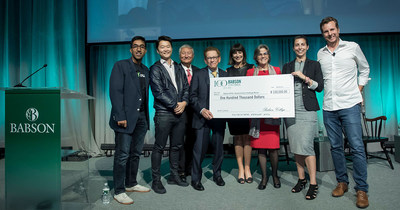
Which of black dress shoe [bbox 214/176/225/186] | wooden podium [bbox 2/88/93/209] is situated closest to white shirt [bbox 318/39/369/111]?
black dress shoe [bbox 214/176/225/186]

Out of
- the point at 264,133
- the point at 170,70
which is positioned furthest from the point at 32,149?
the point at 264,133

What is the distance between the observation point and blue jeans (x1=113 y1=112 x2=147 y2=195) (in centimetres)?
213

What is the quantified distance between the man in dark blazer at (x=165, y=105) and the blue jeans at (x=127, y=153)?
163 millimetres

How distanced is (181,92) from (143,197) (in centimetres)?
103

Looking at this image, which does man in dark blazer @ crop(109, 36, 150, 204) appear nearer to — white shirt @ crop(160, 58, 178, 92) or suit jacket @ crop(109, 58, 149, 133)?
suit jacket @ crop(109, 58, 149, 133)

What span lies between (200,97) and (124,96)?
2.45ft

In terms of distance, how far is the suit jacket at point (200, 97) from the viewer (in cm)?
249

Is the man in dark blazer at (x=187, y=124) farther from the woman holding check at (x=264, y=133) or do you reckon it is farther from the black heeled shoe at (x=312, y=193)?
the black heeled shoe at (x=312, y=193)

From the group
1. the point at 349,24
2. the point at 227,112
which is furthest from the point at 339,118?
the point at 349,24

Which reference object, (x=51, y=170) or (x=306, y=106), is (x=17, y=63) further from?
(x=306, y=106)

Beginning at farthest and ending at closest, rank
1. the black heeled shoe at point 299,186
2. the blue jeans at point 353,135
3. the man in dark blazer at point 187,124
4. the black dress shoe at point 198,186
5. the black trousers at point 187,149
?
the black trousers at point 187,149 → the man in dark blazer at point 187,124 → the black dress shoe at point 198,186 → the black heeled shoe at point 299,186 → the blue jeans at point 353,135

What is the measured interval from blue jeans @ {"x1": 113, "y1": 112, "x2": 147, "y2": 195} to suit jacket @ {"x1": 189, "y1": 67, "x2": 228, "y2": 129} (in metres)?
0.51

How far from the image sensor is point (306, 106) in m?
2.19

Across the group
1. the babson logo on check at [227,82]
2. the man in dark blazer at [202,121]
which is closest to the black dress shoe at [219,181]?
the man in dark blazer at [202,121]
